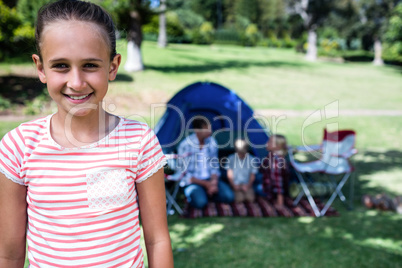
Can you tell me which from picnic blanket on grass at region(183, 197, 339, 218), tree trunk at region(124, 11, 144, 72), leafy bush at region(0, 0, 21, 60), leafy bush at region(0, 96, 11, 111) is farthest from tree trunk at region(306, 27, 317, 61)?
picnic blanket on grass at region(183, 197, 339, 218)

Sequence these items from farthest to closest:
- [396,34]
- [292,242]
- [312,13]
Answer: [312,13]
[396,34]
[292,242]

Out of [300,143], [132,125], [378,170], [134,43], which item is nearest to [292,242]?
[132,125]

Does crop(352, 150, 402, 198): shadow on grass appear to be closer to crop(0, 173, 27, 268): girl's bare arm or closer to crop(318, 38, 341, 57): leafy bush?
crop(0, 173, 27, 268): girl's bare arm

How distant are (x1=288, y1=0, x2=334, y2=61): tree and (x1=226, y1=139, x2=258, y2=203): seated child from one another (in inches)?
1135

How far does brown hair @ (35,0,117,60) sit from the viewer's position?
3.79ft

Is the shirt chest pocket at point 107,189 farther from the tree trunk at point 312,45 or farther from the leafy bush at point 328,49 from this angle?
the leafy bush at point 328,49

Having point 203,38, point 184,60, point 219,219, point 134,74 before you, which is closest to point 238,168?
point 219,219

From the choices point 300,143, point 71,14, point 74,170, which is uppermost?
point 71,14

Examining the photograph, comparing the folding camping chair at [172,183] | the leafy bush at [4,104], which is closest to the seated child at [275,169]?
the folding camping chair at [172,183]

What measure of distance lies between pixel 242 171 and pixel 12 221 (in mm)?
4471

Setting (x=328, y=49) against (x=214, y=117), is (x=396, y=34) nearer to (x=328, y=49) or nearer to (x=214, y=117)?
(x=328, y=49)

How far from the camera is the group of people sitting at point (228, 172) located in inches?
206

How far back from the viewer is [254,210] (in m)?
4.94

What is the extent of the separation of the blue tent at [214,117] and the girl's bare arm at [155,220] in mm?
4302
